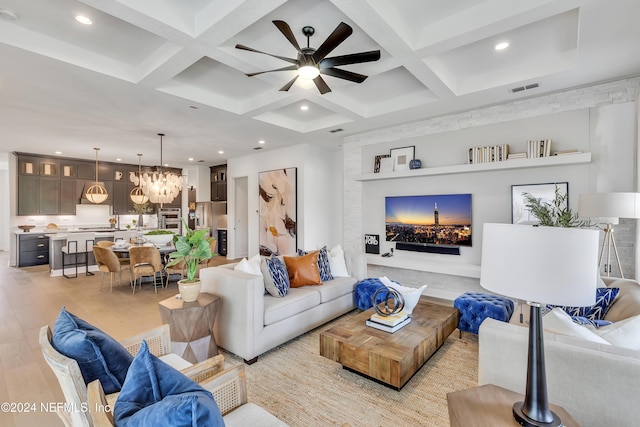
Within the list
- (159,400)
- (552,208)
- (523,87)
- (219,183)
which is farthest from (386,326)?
(219,183)

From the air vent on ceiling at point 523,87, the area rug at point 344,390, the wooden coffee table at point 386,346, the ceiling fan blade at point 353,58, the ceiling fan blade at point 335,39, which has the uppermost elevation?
the air vent on ceiling at point 523,87

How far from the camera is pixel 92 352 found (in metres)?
1.11

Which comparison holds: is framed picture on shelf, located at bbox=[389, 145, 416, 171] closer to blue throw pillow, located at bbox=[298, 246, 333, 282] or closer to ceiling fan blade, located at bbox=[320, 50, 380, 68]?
blue throw pillow, located at bbox=[298, 246, 333, 282]

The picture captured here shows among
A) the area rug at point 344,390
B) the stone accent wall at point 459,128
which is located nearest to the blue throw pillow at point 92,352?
the area rug at point 344,390

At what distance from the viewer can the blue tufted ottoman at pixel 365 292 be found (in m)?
3.77

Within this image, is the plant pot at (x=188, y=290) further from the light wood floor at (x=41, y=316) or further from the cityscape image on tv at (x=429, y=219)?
the cityscape image on tv at (x=429, y=219)

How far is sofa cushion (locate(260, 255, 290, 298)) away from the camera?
321cm

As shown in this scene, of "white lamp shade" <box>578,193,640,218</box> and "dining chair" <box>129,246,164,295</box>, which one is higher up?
"white lamp shade" <box>578,193,640,218</box>

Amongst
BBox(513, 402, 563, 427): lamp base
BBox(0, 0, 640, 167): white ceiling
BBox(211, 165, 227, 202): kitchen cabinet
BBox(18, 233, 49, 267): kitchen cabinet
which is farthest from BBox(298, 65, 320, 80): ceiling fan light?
BBox(18, 233, 49, 267): kitchen cabinet

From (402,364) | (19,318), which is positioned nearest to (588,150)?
(402,364)

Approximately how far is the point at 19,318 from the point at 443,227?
5.95 meters

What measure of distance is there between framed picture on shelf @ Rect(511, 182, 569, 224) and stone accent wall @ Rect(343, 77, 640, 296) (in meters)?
0.75

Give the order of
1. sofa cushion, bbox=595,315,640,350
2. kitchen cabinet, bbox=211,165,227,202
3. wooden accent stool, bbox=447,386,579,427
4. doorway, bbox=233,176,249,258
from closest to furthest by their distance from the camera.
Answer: wooden accent stool, bbox=447,386,579,427 → sofa cushion, bbox=595,315,640,350 → doorway, bbox=233,176,249,258 → kitchen cabinet, bbox=211,165,227,202

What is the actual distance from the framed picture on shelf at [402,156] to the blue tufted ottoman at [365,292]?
2320 millimetres
